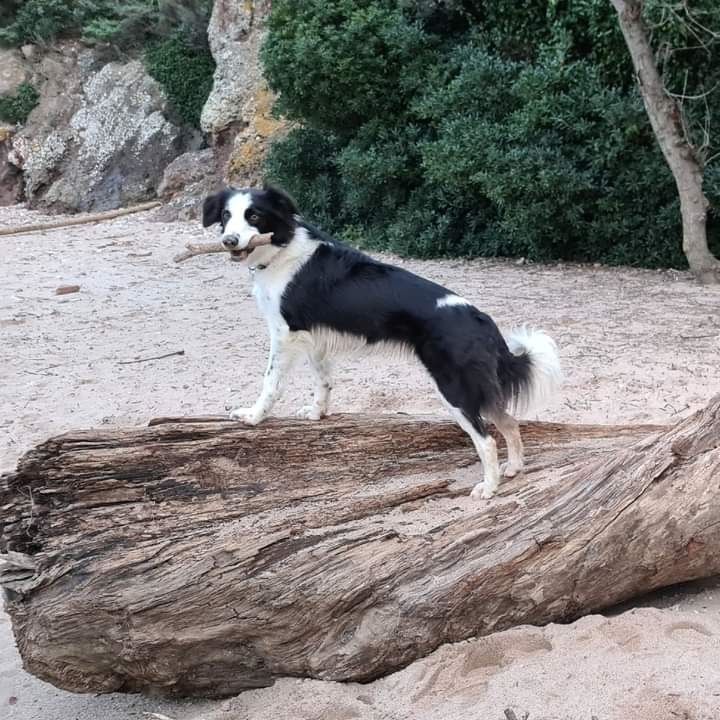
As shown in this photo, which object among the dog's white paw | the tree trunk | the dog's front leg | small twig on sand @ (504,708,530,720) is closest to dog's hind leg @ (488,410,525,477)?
the dog's white paw

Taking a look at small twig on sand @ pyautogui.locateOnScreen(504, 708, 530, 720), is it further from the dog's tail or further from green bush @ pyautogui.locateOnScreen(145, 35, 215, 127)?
green bush @ pyautogui.locateOnScreen(145, 35, 215, 127)

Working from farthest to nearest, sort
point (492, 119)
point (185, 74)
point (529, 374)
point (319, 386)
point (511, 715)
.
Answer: point (185, 74)
point (492, 119)
point (319, 386)
point (529, 374)
point (511, 715)

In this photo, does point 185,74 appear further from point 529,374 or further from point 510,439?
point 510,439

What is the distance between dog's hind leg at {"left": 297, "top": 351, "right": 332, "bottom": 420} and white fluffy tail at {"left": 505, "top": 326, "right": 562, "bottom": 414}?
95cm

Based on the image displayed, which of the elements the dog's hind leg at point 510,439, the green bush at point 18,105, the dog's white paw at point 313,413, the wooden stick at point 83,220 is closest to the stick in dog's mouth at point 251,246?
the dog's white paw at point 313,413

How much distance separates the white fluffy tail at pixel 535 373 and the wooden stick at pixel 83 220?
41.2 ft

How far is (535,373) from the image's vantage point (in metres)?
3.91

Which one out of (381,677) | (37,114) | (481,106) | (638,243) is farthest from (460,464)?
(37,114)

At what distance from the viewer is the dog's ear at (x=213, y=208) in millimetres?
4176

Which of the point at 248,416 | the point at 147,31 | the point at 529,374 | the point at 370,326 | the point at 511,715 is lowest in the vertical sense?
the point at 511,715

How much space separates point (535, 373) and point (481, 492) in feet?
2.28

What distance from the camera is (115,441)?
3430mm

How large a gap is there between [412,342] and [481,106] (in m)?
7.76

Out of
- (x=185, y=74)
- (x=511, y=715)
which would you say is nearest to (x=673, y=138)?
(x=511, y=715)
